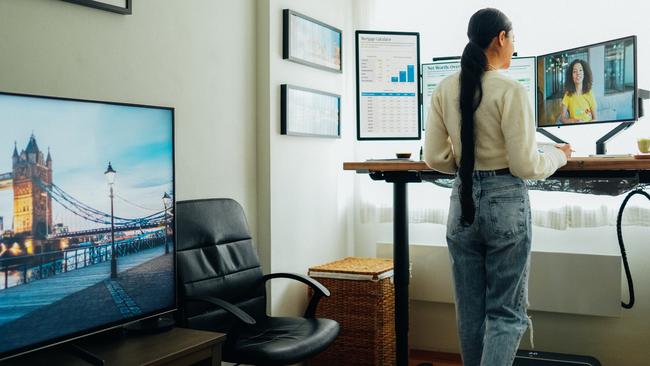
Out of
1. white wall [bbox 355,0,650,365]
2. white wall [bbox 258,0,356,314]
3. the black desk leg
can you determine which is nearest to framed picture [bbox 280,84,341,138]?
white wall [bbox 258,0,356,314]

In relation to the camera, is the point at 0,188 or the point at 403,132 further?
the point at 403,132

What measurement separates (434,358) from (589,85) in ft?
5.47

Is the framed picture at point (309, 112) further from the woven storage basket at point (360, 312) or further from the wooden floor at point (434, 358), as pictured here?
the wooden floor at point (434, 358)

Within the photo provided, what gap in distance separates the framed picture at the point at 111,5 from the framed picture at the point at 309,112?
3.22ft

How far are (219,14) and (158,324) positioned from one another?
141 centimetres

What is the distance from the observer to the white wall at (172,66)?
1992 millimetres

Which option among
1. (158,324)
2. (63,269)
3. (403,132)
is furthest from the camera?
(403,132)

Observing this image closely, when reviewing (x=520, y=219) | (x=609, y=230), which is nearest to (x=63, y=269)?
(x=520, y=219)

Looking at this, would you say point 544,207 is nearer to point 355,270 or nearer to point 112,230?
point 355,270

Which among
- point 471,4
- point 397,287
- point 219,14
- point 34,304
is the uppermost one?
point 471,4

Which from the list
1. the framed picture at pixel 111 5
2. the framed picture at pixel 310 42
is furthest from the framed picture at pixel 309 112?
the framed picture at pixel 111 5

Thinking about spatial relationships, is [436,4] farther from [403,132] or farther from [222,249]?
[222,249]

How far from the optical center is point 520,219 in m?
2.12

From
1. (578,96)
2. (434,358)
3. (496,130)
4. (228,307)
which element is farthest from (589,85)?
(228,307)
